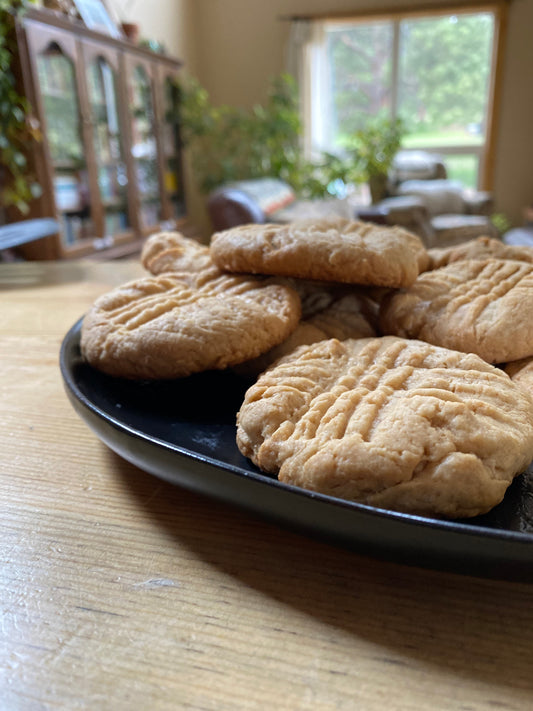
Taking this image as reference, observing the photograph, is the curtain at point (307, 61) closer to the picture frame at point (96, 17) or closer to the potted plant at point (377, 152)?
the potted plant at point (377, 152)

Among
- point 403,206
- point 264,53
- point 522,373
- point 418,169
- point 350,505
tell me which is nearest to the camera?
point 350,505

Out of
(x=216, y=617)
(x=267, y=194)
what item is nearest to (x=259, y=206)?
(x=267, y=194)

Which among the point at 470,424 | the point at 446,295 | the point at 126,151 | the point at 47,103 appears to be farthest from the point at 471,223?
the point at 470,424

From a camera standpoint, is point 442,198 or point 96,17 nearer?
point 96,17

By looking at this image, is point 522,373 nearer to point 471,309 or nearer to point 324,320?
point 471,309

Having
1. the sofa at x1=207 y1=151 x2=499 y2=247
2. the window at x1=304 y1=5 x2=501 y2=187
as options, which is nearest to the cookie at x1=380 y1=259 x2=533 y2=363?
the sofa at x1=207 y1=151 x2=499 y2=247

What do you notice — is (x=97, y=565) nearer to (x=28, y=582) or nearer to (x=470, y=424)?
(x=28, y=582)

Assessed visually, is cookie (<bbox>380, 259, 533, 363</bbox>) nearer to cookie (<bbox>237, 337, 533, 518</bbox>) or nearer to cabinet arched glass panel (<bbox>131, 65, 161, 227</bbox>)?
cookie (<bbox>237, 337, 533, 518</bbox>)
